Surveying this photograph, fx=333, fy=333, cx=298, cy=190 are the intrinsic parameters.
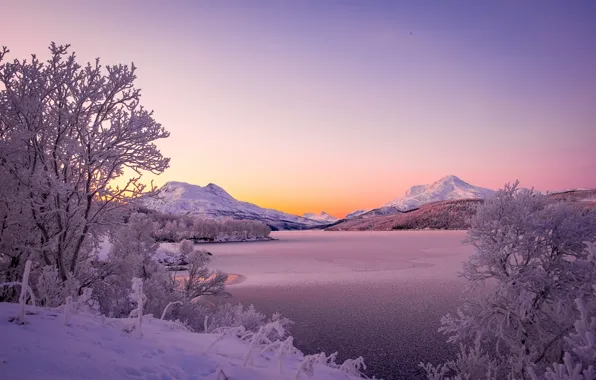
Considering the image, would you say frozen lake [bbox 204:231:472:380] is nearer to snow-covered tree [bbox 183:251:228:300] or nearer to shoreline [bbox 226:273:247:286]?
shoreline [bbox 226:273:247:286]

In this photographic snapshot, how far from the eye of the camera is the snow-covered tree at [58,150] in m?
10.1

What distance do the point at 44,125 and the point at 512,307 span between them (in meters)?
17.0

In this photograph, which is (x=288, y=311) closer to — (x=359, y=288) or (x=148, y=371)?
(x=359, y=288)

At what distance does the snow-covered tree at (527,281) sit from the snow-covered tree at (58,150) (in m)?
12.7

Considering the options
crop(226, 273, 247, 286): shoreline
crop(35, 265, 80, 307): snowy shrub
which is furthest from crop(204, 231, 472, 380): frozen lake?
crop(35, 265, 80, 307): snowy shrub

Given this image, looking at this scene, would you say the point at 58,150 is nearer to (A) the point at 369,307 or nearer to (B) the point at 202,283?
(B) the point at 202,283

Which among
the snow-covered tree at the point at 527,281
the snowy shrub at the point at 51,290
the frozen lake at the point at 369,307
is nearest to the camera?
the snowy shrub at the point at 51,290

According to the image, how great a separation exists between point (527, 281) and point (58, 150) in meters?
16.6

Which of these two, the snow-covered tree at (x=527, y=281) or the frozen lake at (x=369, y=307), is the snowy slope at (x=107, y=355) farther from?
the frozen lake at (x=369, y=307)

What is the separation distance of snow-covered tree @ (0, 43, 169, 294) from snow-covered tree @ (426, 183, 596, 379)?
41.7 ft

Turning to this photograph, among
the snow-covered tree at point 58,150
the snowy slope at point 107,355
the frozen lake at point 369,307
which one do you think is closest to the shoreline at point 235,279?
the frozen lake at point 369,307

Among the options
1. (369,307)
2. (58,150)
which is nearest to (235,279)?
(369,307)

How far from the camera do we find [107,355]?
411cm

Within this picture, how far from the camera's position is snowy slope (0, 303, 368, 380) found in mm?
3523
